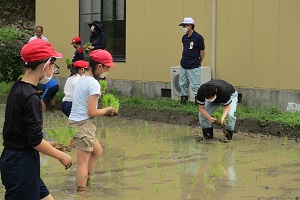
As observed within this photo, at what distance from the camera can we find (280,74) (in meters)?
13.5

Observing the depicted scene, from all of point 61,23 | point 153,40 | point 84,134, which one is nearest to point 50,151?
point 84,134

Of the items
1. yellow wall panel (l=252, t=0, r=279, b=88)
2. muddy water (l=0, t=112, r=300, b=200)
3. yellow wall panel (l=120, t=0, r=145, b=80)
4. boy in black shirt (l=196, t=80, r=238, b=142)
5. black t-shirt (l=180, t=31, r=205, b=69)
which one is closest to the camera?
muddy water (l=0, t=112, r=300, b=200)

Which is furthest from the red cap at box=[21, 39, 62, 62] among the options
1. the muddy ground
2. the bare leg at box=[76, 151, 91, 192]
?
the muddy ground

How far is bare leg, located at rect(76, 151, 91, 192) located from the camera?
7699mm

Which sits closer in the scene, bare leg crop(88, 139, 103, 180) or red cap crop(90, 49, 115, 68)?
red cap crop(90, 49, 115, 68)

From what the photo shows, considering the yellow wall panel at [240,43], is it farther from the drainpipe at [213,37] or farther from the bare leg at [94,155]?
the bare leg at [94,155]

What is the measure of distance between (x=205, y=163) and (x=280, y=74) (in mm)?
4534

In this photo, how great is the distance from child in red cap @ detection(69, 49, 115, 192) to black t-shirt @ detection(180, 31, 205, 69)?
699 cm

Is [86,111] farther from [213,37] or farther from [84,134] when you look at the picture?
[213,37]

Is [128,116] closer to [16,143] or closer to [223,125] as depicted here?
[223,125]

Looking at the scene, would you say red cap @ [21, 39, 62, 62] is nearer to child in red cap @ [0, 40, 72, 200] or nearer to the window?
child in red cap @ [0, 40, 72, 200]

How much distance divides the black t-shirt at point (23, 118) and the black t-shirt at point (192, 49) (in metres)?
9.67

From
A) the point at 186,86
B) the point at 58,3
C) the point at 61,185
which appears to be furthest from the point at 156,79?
the point at 61,185

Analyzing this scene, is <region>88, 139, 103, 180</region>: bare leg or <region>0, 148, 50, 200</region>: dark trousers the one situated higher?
<region>0, 148, 50, 200</region>: dark trousers
